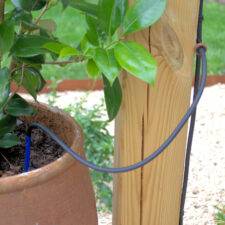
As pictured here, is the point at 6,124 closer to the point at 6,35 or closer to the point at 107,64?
the point at 6,35

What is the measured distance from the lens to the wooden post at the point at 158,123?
42.5 inches

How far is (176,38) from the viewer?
3.55 ft

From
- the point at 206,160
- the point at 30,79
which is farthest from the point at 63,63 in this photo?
the point at 206,160

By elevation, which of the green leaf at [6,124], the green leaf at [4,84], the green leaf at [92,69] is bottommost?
the green leaf at [6,124]

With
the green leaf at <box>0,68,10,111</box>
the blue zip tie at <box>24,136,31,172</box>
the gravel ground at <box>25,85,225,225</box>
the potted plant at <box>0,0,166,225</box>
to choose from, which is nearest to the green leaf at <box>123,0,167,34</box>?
the potted plant at <box>0,0,166,225</box>

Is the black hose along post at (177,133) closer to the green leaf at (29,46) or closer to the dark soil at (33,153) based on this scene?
the dark soil at (33,153)

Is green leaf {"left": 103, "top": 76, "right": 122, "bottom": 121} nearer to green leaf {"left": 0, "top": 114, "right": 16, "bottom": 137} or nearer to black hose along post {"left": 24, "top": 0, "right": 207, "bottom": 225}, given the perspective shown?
black hose along post {"left": 24, "top": 0, "right": 207, "bottom": 225}

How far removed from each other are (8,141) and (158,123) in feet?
1.05

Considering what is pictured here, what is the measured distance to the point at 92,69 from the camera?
3.10 ft

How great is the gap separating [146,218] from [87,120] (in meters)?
1.32

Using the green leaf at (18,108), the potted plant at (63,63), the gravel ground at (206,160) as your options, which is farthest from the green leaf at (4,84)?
the gravel ground at (206,160)

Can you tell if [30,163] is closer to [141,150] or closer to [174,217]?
[141,150]

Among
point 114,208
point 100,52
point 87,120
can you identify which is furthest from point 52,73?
point 100,52

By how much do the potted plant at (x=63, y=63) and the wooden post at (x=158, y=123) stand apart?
9cm
